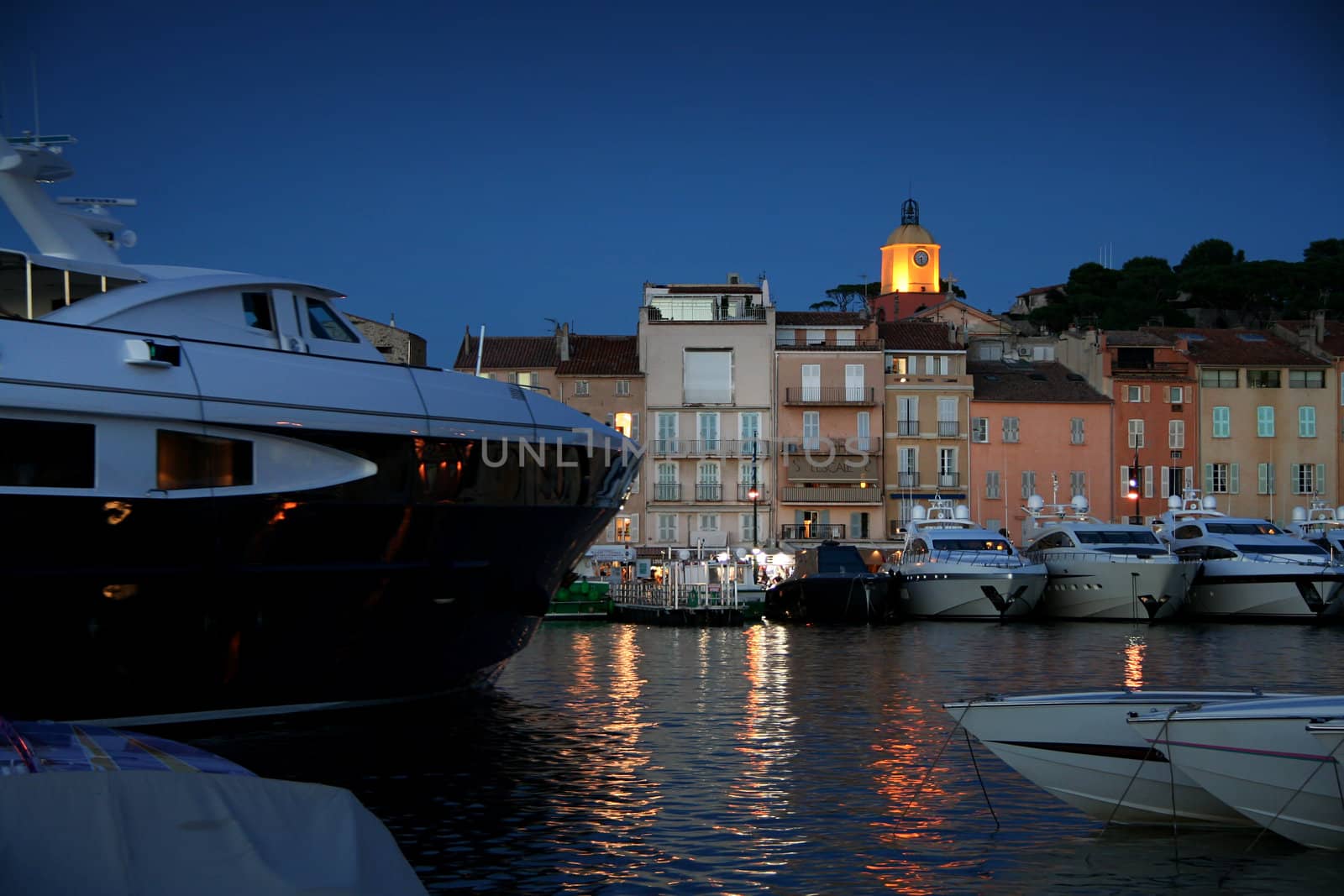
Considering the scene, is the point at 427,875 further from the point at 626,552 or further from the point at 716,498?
the point at 716,498

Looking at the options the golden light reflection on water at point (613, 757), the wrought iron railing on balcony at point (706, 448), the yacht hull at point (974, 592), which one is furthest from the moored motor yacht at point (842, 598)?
the wrought iron railing on balcony at point (706, 448)

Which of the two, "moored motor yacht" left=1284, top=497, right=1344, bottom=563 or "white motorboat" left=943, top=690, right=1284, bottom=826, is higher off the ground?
"moored motor yacht" left=1284, top=497, right=1344, bottom=563

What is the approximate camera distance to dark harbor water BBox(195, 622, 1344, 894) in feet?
43.1

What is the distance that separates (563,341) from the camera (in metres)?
72.9

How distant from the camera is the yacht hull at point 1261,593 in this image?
48938 mm

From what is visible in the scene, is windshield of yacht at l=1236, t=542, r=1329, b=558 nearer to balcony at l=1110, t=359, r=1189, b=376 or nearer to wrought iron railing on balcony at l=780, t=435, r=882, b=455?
wrought iron railing on balcony at l=780, t=435, r=882, b=455

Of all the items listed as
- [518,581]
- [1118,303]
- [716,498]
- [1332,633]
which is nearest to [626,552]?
[716,498]

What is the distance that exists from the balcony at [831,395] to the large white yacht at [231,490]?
49479 millimetres

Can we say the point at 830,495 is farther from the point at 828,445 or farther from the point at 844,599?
the point at 844,599

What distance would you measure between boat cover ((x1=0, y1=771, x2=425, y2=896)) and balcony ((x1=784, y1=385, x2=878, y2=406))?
64.6 m

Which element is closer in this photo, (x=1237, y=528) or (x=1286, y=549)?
(x=1286, y=549)

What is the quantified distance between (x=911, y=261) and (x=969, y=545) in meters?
93.4

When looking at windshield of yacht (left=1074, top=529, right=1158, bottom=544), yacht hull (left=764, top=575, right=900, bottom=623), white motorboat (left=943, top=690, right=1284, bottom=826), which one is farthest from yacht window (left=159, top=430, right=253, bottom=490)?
windshield of yacht (left=1074, top=529, right=1158, bottom=544)

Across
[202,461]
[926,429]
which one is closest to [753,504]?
[926,429]
